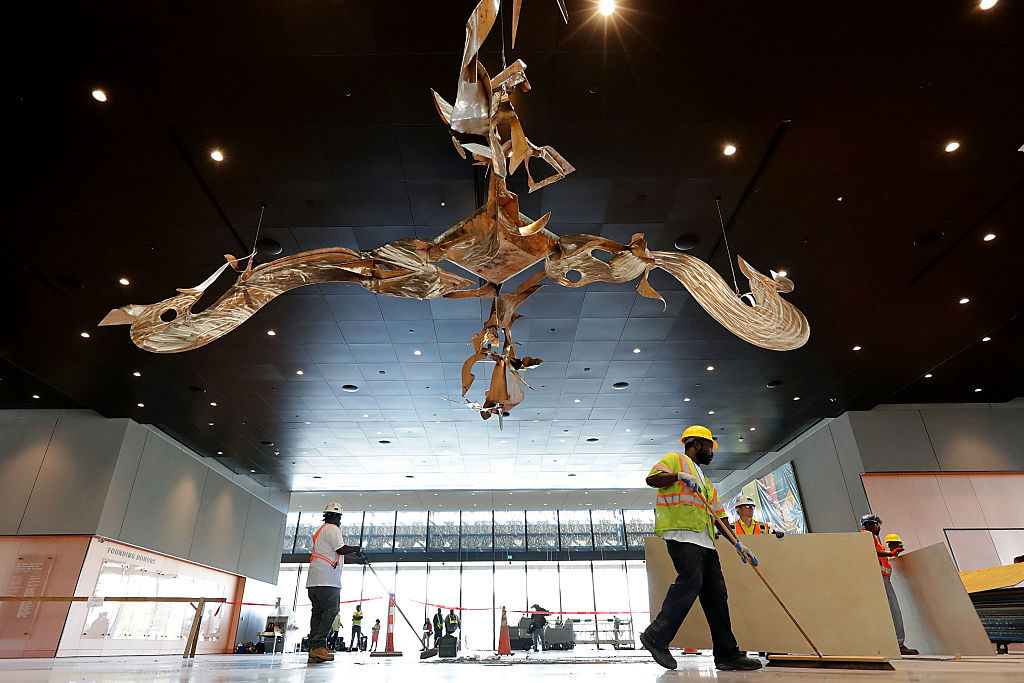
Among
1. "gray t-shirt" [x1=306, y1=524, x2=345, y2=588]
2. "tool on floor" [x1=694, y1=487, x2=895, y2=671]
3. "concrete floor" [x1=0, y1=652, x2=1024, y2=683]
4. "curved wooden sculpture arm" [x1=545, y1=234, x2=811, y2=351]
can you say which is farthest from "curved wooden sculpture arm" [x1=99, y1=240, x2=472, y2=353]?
"gray t-shirt" [x1=306, y1=524, x2=345, y2=588]

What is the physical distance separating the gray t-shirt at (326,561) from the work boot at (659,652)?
2.74m

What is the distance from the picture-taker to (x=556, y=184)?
16.6ft

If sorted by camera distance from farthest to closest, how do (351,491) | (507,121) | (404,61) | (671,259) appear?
(351,491)
(404,61)
(671,259)
(507,121)

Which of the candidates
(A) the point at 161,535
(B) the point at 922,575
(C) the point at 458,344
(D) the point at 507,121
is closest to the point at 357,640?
(A) the point at 161,535

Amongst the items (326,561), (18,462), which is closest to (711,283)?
(326,561)

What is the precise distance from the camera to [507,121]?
208 centimetres

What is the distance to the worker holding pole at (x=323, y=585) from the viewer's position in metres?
4.64

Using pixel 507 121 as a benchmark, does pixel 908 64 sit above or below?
above

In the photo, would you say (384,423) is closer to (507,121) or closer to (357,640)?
(357,640)

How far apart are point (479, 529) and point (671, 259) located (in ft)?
61.4

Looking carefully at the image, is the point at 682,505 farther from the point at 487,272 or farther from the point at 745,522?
the point at 745,522

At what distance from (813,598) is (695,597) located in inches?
43.9

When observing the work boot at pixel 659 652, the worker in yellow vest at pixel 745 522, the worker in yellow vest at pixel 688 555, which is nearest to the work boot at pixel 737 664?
the worker in yellow vest at pixel 688 555

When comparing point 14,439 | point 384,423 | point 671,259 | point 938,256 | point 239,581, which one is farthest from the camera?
point 239,581
